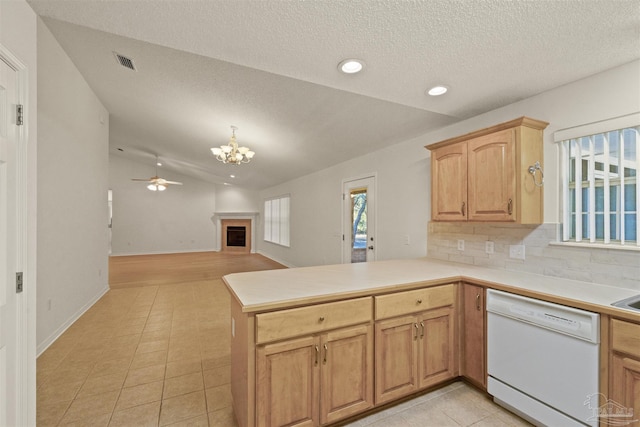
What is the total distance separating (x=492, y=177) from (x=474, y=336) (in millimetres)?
1244

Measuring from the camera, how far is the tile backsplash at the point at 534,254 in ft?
5.90

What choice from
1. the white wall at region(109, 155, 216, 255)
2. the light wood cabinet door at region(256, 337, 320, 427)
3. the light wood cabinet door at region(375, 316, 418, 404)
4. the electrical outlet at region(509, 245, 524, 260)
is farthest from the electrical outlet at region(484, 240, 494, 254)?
the white wall at region(109, 155, 216, 255)

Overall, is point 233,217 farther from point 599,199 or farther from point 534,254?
point 599,199

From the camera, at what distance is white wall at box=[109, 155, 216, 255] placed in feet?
30.7

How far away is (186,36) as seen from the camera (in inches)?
63.6

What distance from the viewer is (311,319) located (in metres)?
1.57
